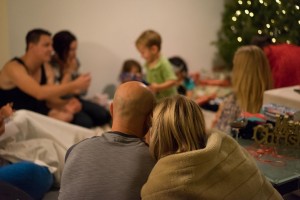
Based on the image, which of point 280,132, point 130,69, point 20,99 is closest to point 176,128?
point 280,132

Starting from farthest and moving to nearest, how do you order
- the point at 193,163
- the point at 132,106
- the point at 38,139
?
the point at 38,139 → the point at 132,106 → the point at 193,163

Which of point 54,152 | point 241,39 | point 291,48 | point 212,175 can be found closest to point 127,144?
point 212,175

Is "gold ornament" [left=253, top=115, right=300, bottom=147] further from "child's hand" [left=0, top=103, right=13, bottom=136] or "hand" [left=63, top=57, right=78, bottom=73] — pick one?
"hand" [left=63, top=57, right=78, bottom=73]

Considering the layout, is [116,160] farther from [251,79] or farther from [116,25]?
[116,25]

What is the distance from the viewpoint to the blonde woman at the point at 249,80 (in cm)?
236

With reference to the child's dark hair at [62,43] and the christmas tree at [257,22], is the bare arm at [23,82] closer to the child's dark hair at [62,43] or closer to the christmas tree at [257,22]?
the child's dark hair at [62,43]

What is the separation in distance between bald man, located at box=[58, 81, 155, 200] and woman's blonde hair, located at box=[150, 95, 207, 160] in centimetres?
7

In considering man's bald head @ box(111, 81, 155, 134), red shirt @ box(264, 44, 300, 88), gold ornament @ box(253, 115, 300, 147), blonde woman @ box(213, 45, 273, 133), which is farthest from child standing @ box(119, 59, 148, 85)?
man's bald head @ box(111, 81, 155, 134)

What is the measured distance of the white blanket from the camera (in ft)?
7.77

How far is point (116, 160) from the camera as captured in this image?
1373 mm

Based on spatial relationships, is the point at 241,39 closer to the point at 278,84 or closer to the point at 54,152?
the point at 278,84

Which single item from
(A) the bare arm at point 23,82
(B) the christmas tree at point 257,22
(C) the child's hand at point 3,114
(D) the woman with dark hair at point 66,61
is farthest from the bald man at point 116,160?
(B) the christmas tree at point 257,22

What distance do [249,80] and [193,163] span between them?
1.27 metres

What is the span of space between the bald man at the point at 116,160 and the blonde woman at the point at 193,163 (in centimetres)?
7
